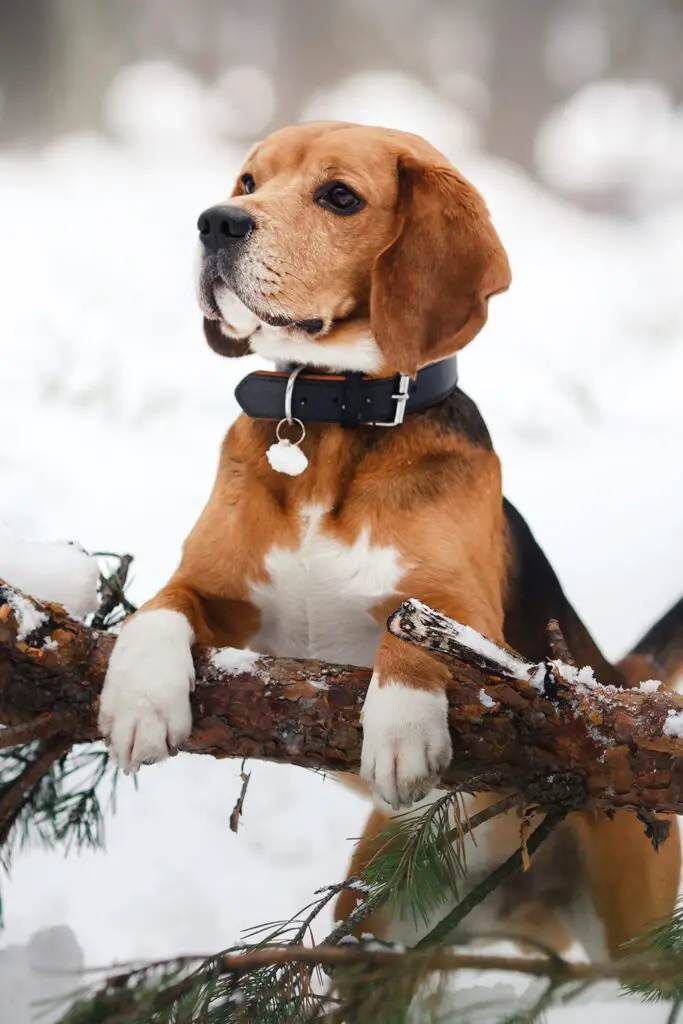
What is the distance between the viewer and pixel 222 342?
1227 mm

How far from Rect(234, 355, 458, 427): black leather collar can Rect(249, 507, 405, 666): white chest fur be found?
4.3 inches

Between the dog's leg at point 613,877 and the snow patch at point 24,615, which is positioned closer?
the snow patch at point 24,615

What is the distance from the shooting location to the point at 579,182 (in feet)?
5.88

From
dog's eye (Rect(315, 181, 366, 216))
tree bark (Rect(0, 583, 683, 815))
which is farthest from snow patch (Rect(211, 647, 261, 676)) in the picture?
dog's eye (Rect(315, 181, 366, 216))

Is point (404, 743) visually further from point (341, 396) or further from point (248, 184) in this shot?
point (248, 184)

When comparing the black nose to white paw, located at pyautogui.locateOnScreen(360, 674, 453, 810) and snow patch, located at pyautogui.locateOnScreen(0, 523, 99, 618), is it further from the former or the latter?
white paw, located at pyautogui.locateOnScreen(360, 674, 453, 810)

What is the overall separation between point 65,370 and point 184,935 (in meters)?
1.05

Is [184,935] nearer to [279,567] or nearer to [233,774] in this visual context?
[233,774]

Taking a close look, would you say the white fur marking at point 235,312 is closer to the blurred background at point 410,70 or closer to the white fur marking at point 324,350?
the white fur marking at point 324,350

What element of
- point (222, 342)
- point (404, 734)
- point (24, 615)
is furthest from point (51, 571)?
Result: point (404, 734)

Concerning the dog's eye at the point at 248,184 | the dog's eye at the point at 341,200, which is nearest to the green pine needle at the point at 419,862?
the dog's eye at the point at 341,200

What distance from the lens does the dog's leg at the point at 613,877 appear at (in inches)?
48.8

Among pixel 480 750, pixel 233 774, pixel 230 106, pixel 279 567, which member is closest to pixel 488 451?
pixel 279 567

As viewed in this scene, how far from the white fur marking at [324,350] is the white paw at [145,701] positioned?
1.15ft
